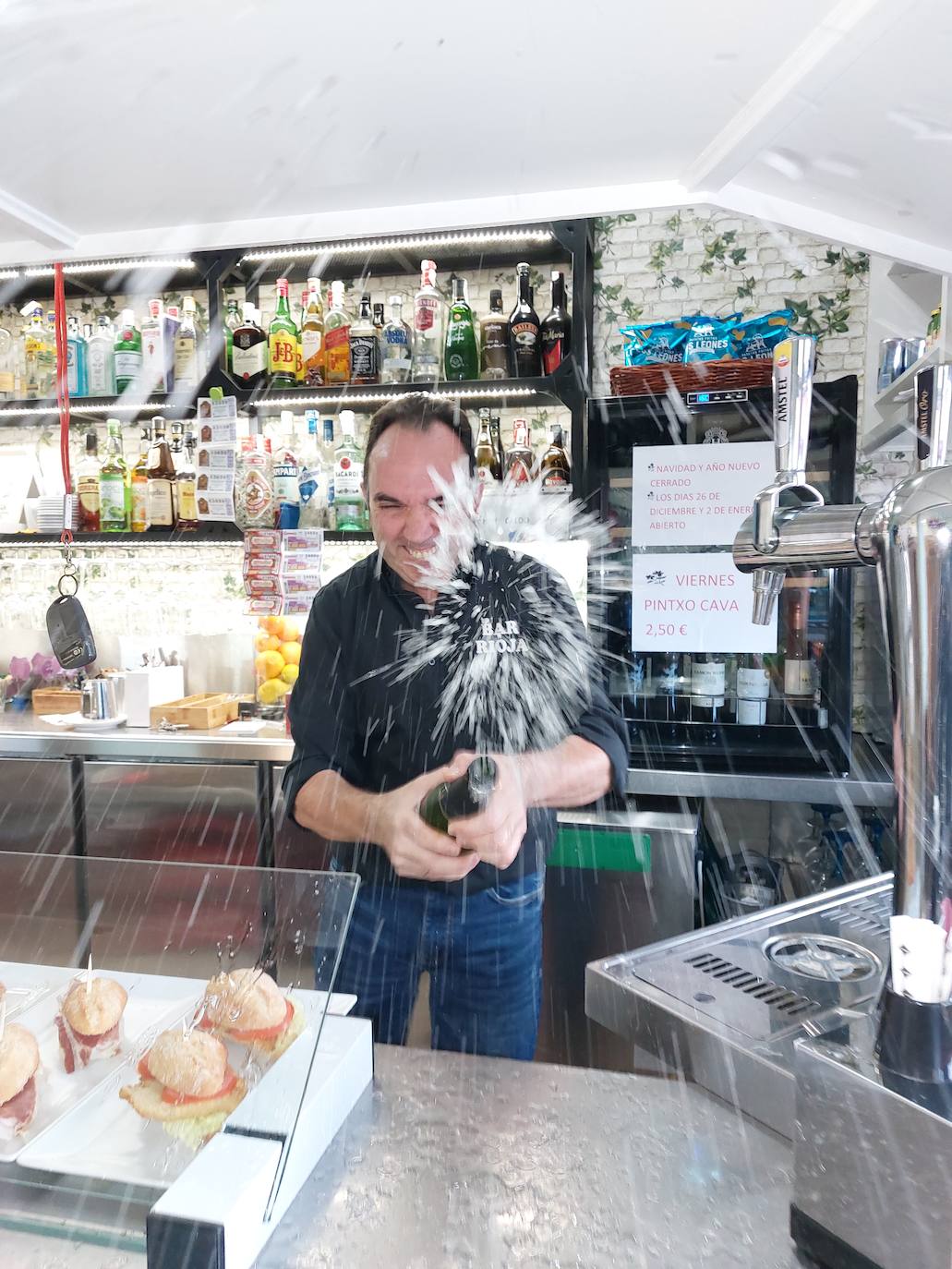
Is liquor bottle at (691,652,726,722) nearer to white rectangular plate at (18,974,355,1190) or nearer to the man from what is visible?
the man

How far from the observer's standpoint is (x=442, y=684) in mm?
1720

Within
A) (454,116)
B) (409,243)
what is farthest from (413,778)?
(409,243)

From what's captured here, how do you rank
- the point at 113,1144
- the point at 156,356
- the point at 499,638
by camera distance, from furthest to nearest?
the point at 156,356, the point at 499,638, the point at 113,1144

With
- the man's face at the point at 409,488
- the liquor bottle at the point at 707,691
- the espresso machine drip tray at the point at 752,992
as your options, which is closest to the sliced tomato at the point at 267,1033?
the espresso machine drip tray at the point at 752,992

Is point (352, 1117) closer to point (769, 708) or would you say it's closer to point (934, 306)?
point (769, 708)

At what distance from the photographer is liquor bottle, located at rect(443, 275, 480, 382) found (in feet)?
9.66

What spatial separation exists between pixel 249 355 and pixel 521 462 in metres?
0.97

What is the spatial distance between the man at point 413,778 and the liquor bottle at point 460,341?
123 cm

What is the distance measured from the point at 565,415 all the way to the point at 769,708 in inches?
49.1

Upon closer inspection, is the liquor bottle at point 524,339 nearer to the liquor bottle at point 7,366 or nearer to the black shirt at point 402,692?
the black shirt at point 402,692

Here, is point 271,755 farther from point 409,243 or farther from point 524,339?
point 409,243

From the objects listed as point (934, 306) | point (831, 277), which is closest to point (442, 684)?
point (934, 306)

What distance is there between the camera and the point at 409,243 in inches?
115

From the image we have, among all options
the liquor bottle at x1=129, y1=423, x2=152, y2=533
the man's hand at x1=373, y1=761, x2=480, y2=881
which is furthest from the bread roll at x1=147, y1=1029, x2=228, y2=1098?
the liquor bottle at x1=129, y1=423, x2=152, y2=533
